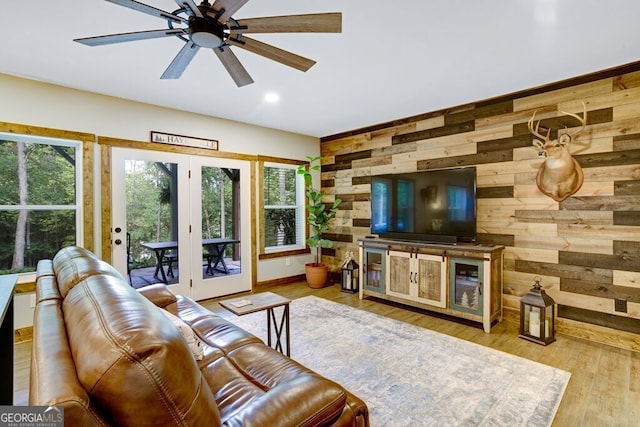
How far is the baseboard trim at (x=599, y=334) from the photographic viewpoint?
2.91 m

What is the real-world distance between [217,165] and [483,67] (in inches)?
138

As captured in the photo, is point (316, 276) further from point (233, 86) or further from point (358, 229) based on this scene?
point (233, 86)

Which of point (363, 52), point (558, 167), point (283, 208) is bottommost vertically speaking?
point (283, 208)

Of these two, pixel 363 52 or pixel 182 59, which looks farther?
pixel 363 52

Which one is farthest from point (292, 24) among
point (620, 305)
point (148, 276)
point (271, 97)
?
point (620, 305)

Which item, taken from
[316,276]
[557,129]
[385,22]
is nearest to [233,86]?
[385,22]

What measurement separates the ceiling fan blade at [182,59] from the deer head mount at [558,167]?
127 inches

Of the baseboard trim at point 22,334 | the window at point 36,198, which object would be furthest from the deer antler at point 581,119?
the baseboard trim at point 22,334

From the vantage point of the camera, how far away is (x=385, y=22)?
225cm

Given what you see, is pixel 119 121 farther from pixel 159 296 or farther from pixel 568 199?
pixel 568 199

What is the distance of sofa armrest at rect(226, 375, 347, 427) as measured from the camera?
3.50 ft

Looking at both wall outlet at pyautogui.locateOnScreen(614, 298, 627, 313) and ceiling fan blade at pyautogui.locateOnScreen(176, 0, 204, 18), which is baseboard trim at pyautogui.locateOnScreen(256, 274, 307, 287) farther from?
wall outlet at pyautogui.locateOnScreen(614, 298, 627, 313)

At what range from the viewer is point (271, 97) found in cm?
377

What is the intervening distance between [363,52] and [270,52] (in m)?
0.99
